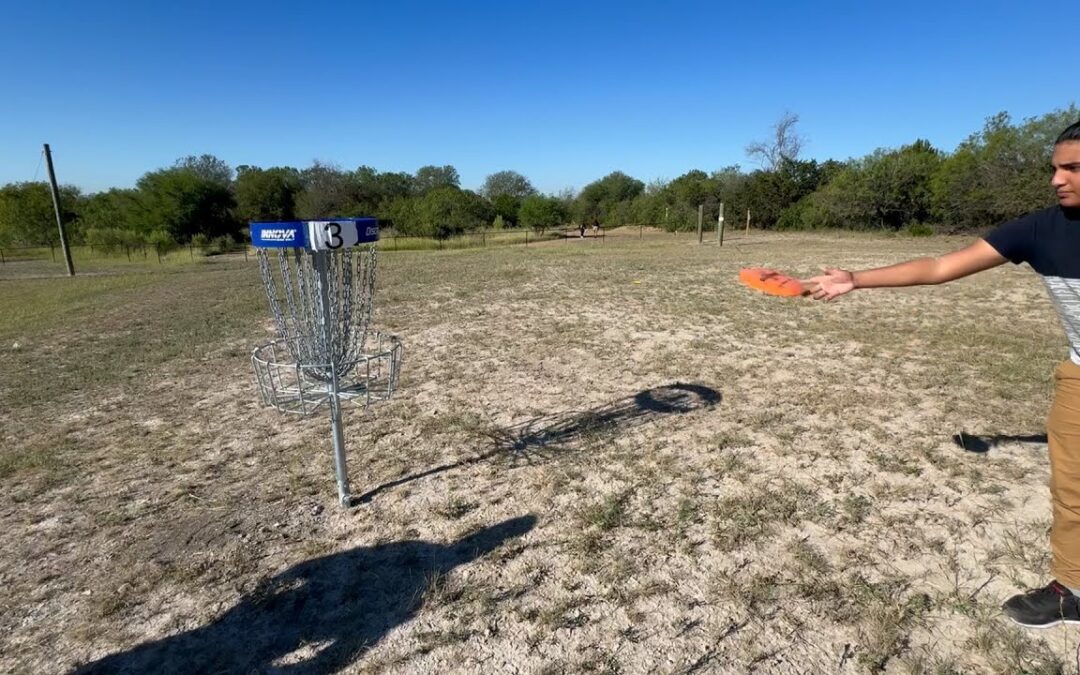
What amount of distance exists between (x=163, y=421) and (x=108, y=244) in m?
38.1

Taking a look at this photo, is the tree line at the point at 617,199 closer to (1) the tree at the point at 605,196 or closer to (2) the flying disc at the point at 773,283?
(1) the tree at the point at 605,196

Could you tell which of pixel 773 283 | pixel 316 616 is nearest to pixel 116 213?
pixel 316 616

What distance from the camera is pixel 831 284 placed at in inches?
88.7

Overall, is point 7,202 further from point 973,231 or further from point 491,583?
point 973,231

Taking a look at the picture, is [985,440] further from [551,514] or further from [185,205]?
[185,205]

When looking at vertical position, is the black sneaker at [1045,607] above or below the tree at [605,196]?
below

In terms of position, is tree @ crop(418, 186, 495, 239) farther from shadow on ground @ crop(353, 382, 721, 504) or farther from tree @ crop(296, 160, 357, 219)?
shadow on ground @ crop(353, 382, 721, 504)

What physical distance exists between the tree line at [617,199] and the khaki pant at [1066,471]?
92.0 feet

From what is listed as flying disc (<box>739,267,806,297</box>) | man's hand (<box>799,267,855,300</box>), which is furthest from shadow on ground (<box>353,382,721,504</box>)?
man's hand (<box>799,267,855,300</box>)

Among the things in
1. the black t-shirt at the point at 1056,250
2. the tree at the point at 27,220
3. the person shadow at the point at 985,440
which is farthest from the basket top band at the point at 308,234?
the tree at the point at 27,220

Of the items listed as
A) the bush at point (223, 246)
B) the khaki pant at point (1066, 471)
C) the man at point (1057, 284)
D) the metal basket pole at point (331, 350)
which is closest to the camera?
the man at point (1057, 284)

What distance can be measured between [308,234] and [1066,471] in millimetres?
3258

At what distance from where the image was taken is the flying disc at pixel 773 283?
2.23 m

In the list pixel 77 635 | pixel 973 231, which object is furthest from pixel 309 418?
pixel 973 231
